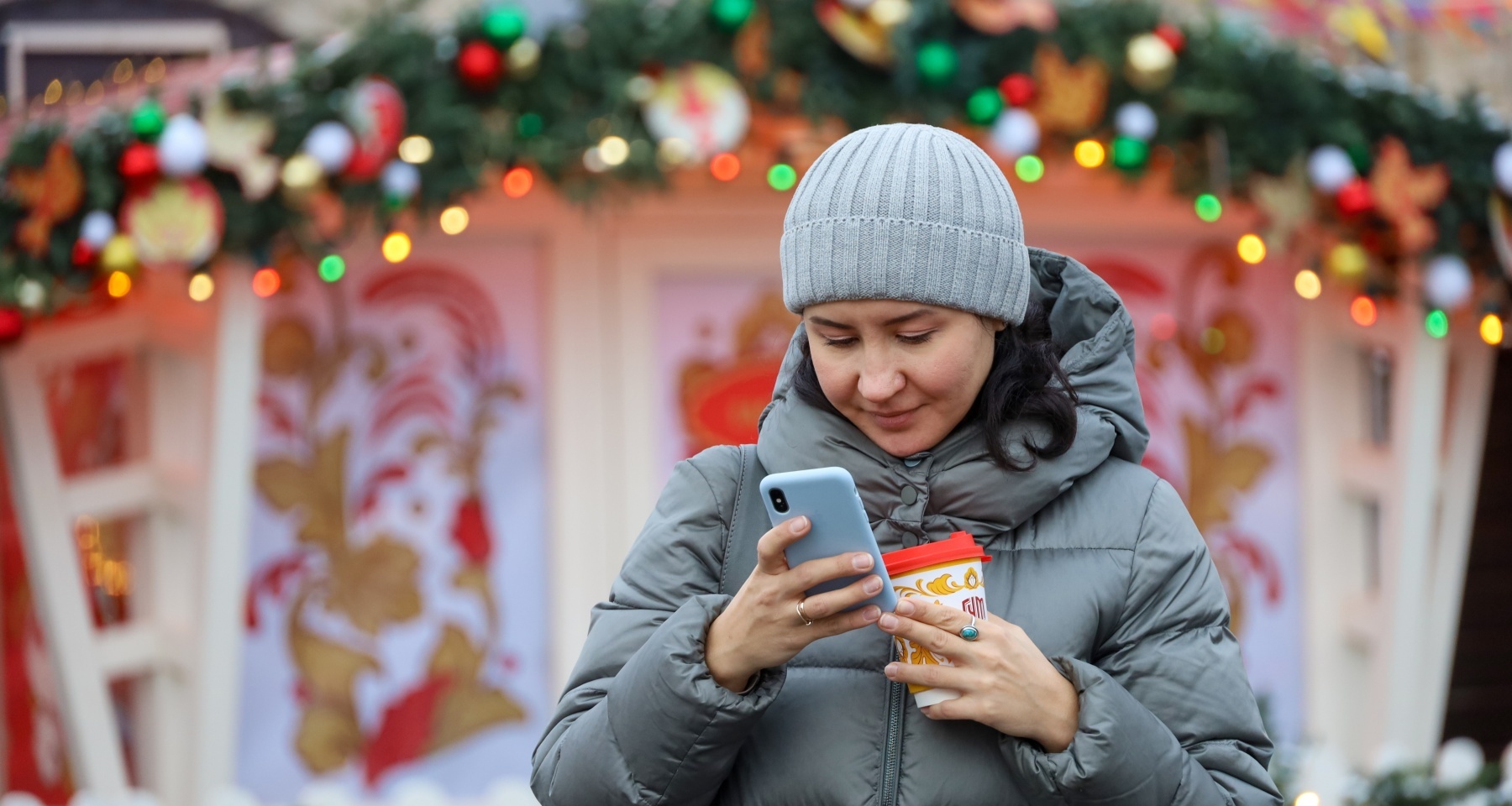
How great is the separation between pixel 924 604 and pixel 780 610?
12cm

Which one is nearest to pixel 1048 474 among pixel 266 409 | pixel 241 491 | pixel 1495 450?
pixel 241 491

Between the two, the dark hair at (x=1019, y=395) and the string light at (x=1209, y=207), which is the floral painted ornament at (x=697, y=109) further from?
the dark hair at (x=1019, y=395)

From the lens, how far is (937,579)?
57.6 inches

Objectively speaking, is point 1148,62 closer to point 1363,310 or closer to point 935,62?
point 935,62

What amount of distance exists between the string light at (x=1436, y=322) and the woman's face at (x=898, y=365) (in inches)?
129

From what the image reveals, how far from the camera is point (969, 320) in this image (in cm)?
159

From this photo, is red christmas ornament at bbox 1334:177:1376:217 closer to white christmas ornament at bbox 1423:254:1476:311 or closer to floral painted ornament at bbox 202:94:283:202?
white christmas ornament at bbox 1423:254:1476:311

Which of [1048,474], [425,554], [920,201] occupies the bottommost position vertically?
[425,554]

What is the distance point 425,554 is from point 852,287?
323 centimetres

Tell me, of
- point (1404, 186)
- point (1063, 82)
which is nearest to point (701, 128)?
point (1063, 82)

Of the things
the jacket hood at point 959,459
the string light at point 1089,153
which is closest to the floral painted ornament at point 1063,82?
the string light at point 1089,153

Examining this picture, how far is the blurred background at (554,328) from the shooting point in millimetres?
3934

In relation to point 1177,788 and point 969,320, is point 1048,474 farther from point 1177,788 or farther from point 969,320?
point 1177,788

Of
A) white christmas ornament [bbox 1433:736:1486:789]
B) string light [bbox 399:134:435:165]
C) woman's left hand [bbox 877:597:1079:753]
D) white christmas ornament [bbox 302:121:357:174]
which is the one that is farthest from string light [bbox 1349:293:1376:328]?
woman's left hand [bbox 877:597:1079:753]
